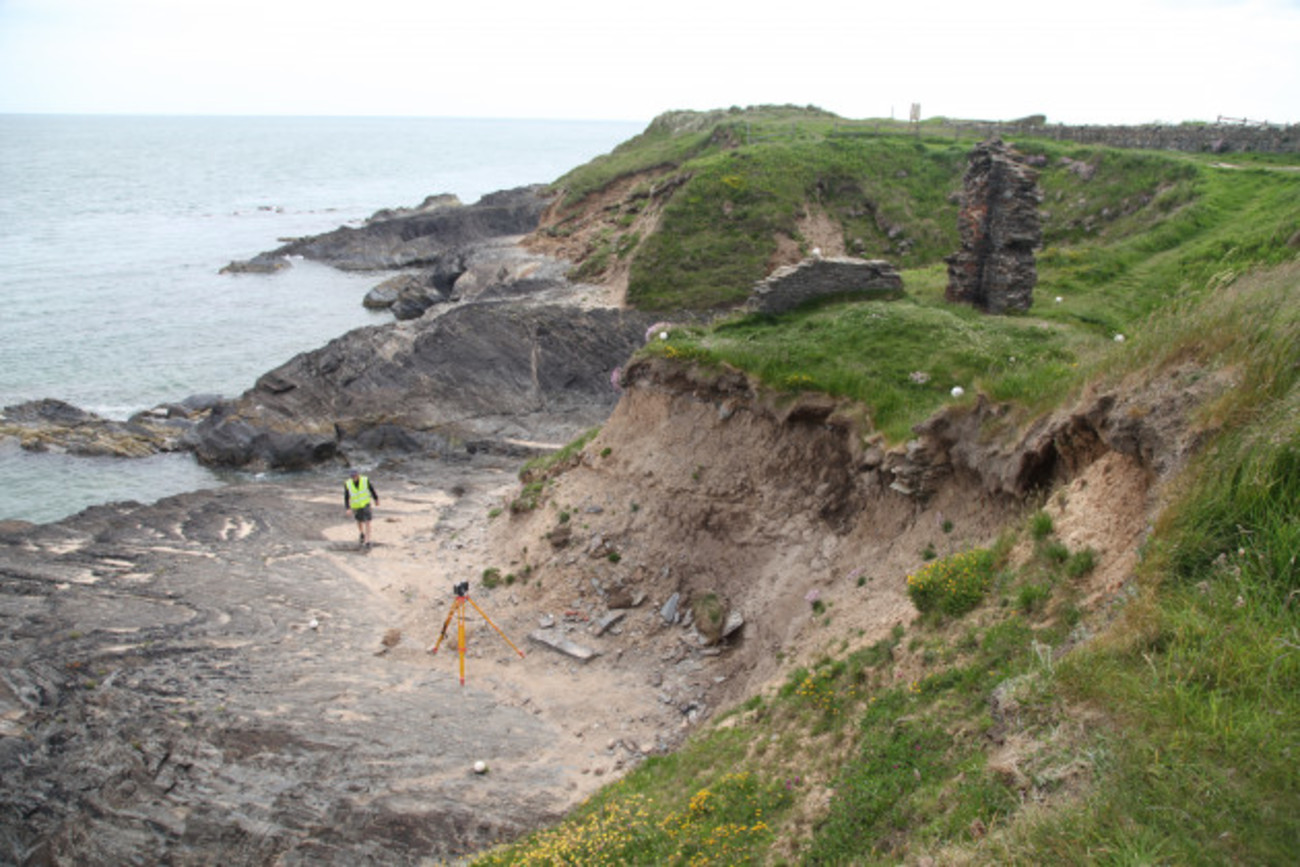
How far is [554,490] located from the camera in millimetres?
23047

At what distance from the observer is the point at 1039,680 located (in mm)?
8312

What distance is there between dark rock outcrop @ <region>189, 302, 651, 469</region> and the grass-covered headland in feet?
59.4

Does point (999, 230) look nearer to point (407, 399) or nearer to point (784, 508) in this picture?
point (784, 508)

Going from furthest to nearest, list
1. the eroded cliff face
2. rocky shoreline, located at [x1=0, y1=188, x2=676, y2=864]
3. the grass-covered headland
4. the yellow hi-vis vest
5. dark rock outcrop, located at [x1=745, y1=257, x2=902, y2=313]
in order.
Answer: the yellow hi-vis vest
dark rock outcrop, located at [x1=745, y1=257, x2=902, y2=313]
rocky shoreline, located at [x1=0, y1=188, x2=676, y2=864]
the eroded cliff face
the grass-covered headland

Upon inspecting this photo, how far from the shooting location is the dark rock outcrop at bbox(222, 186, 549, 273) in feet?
263

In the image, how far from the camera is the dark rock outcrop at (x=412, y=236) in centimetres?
8012

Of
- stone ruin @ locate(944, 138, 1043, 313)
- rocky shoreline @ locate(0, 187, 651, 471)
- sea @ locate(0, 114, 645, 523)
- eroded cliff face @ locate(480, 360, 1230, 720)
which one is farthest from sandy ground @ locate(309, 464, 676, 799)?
stone ruin @ locate(944, 138, 1043, 313)

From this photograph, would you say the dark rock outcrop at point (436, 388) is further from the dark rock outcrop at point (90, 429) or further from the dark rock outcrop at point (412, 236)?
the dark rock outcrop at point (412, 236)

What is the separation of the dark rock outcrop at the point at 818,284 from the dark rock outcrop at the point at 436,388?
15.0 metres

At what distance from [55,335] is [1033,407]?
204 feet

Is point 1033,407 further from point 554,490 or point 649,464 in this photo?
point 554,490

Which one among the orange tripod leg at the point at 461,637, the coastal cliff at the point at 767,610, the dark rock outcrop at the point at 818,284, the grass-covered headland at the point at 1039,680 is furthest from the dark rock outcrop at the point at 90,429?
the dark rock outcrop at the point at 818,284

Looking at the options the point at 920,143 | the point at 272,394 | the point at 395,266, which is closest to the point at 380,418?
the point at 272,394

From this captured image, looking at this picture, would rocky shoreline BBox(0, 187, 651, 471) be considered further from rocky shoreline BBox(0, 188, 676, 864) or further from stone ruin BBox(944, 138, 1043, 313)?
stone ruin BBox(944, 138, 1043, 313)
